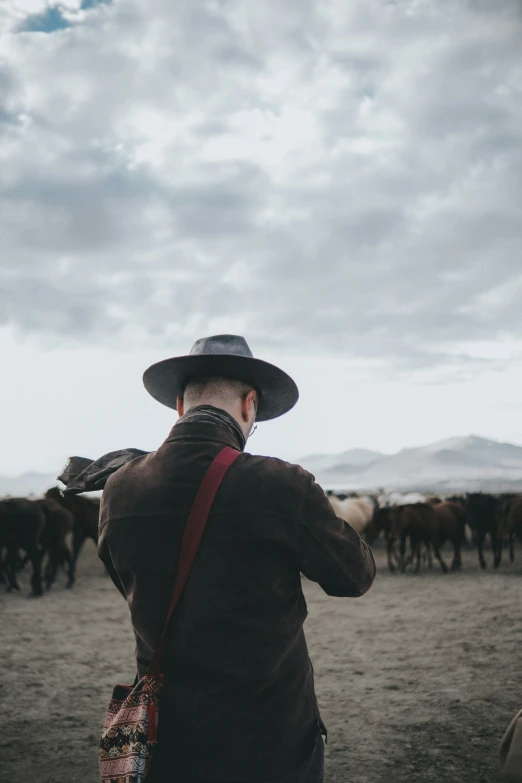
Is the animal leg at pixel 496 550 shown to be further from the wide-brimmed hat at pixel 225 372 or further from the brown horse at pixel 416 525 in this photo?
the wide-brimmed hat at pixel 225 372

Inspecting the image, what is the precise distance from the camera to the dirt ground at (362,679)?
13.1 feet

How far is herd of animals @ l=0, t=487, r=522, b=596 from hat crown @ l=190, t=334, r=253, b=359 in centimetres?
729

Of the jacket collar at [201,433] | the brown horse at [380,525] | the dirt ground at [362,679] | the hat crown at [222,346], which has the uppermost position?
the hat crown at [222,346]

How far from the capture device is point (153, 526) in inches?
65.1

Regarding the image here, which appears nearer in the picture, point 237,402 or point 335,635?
point 237,402

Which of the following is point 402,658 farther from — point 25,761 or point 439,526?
point 439,526

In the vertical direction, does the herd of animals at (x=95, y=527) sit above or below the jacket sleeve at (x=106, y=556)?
below

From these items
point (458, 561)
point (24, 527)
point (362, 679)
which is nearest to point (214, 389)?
point (362, 679)

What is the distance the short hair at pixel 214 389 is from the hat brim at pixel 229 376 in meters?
0.02

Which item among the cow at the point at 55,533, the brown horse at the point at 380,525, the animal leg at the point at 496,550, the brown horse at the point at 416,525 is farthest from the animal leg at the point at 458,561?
the cow at the point at 55,533

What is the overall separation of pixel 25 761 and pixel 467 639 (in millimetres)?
5211

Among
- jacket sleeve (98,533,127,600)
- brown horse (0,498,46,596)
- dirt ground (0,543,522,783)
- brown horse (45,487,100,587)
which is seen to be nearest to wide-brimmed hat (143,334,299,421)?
jacket sleeve (98,533,127,600)

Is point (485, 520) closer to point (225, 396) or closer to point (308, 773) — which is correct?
point (308, 773)

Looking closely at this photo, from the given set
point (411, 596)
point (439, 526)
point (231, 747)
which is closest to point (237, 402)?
point (231, 747)
